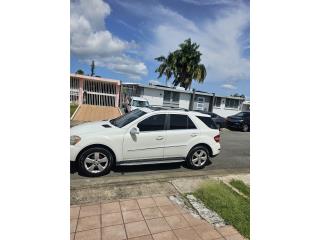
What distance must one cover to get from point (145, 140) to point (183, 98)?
20064mm

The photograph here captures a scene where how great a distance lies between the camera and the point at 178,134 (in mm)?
5895

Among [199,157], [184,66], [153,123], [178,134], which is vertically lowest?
[199,157]

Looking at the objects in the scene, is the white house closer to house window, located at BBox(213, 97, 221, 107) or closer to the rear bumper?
house window, located at BBox(213, 97, 221, 107)

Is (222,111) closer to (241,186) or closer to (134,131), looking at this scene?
(241,186)

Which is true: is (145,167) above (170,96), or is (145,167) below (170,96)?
below

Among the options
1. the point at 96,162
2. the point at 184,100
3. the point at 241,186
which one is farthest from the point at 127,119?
the point at 184,100

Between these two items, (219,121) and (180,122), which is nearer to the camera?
(180,122)

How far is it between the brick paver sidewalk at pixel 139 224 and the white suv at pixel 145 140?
146 centimetres

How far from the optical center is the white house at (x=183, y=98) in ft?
76.2

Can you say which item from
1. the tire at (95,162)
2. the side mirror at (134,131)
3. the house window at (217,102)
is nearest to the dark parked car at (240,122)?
the house window at (217,102)
